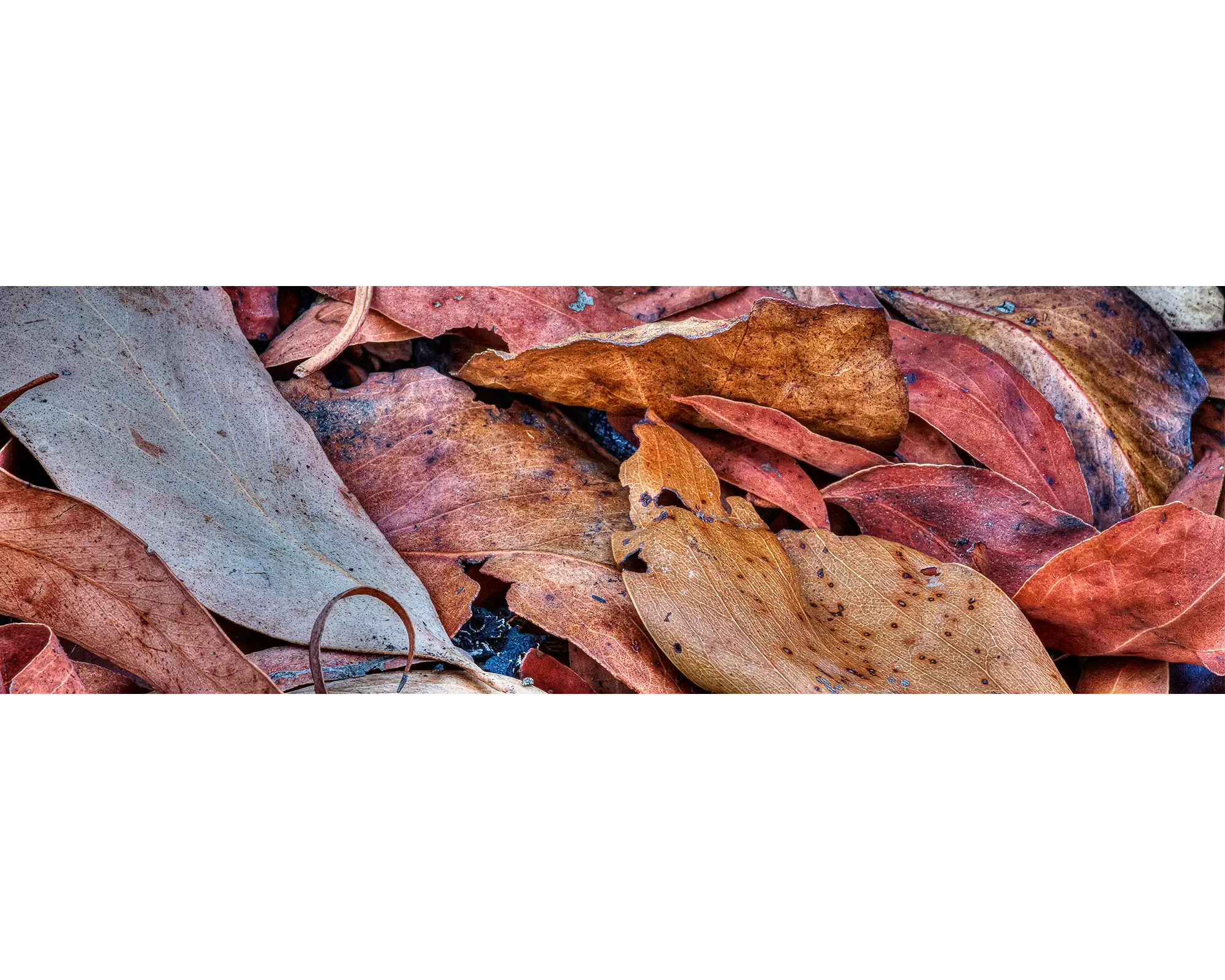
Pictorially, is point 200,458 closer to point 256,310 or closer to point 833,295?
point 256,310

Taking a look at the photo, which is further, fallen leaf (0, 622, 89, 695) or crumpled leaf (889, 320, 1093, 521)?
crumpled leaf (889, 320, 1093, 521)

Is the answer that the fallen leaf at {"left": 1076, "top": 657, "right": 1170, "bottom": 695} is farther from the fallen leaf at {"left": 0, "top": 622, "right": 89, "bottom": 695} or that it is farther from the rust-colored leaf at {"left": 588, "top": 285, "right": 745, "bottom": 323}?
the fallen leaf at {"left": 0, "top": 622, "right": 89, "bottom": 695}

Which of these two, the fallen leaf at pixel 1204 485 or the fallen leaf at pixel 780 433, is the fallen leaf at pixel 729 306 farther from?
the fallen leaf at pixel 1204 485

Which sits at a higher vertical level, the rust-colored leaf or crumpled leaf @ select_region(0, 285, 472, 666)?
the rust-colored leaf

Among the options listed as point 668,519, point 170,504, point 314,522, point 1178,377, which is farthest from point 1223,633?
point 170,504

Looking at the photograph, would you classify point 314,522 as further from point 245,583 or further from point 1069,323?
point 1069,323

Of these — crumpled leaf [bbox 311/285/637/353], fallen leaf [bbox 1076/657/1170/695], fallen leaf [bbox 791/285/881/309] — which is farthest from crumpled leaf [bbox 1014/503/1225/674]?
crumpled leaf [bbox 311/285/637/353]

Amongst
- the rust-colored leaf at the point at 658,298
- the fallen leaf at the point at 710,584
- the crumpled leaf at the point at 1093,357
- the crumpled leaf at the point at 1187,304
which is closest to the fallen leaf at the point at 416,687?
the fallen leaf at the point at 710,584
